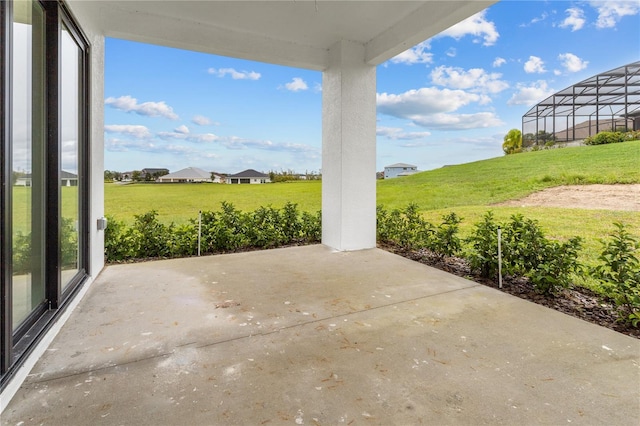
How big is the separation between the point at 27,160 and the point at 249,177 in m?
3.91

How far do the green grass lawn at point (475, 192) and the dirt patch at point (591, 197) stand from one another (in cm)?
7

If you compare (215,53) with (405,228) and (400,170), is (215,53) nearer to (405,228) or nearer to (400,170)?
(405,228)

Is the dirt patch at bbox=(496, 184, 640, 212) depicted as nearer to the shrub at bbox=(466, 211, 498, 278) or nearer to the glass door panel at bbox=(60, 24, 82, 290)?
the shrub at bbox=(466, 211, 498, 278)

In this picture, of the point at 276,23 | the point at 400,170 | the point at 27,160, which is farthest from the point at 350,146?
the point at 27,160

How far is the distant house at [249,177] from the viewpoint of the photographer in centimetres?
559

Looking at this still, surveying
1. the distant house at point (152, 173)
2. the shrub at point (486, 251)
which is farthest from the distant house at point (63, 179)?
the shrub at point (486, 251)

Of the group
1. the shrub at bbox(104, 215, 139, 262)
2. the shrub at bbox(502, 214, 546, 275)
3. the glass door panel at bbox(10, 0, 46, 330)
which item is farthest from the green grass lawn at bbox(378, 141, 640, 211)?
the glass door panel at bbox(10, 0, 46, 330)

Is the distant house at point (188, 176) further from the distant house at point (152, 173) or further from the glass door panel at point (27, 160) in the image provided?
the glass door panel at point (27, 160)

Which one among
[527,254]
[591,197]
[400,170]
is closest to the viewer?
[527,254]

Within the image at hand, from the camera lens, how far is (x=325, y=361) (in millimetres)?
1791

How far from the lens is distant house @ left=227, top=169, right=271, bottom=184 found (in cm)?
559

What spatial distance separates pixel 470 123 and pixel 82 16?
545 centimetres

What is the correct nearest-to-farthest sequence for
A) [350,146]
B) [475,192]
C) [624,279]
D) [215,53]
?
[624,279], [215,53], [350,146], [475,192]

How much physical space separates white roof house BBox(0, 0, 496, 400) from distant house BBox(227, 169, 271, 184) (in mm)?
1461
